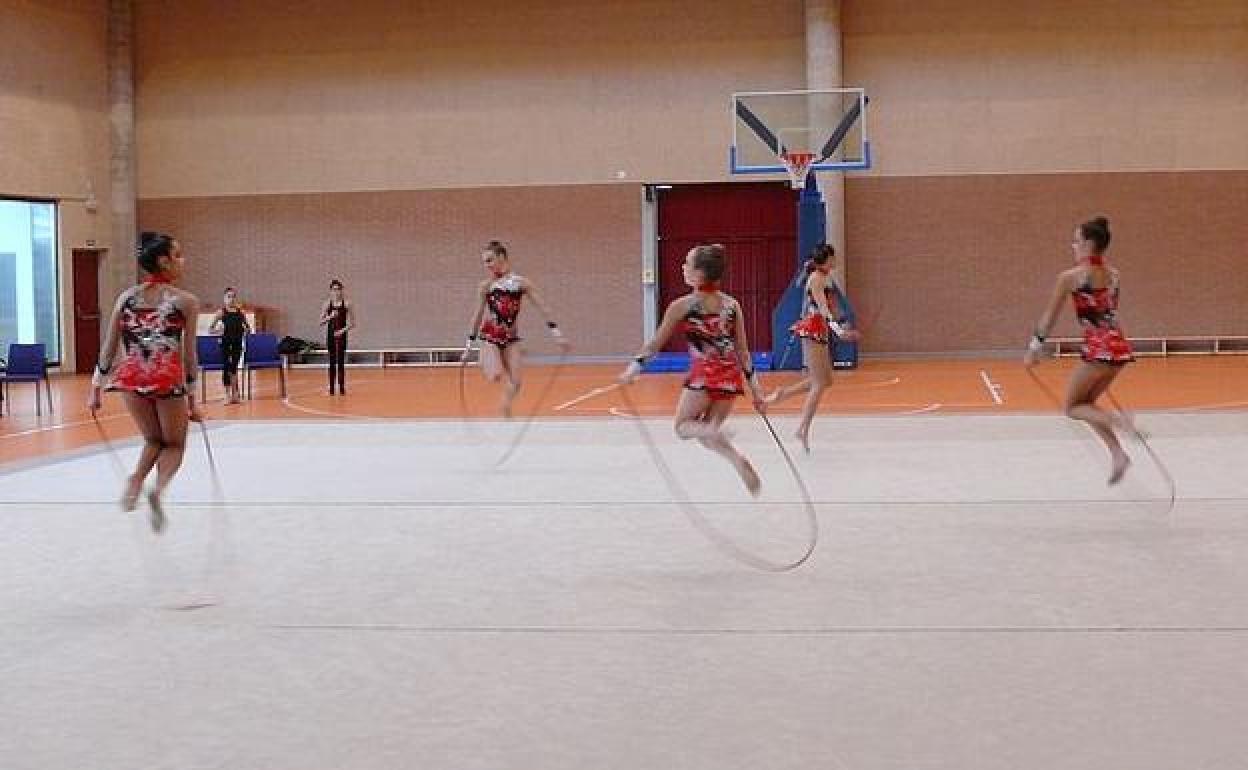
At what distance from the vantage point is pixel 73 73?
32.4 m

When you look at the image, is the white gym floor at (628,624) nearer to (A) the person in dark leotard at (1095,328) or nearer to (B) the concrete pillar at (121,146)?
(A) the person in dark leotard at (1095,328)

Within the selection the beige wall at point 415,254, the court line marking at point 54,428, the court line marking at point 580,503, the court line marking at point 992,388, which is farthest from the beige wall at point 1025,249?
the court line marking at point 580,503

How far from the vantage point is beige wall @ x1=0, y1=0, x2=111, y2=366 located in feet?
100

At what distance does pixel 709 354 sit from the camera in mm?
9469

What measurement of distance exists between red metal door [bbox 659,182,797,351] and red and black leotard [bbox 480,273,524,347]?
17.6 m

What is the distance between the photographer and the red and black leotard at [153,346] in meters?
8.60

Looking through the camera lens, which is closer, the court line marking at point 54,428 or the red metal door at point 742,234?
the court line marking at point 54,428

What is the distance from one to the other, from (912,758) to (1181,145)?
29.8m

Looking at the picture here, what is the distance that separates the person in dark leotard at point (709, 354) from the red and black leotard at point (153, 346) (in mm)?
2855

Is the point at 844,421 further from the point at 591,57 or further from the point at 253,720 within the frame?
the point at 591,57

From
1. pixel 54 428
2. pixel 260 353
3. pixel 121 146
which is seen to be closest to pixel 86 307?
pixel 121 146

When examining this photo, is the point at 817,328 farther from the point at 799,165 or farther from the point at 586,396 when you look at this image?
the point at 799,165

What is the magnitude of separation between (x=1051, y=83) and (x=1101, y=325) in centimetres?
2304

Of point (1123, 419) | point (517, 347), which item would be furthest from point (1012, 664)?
point (517, 347)
